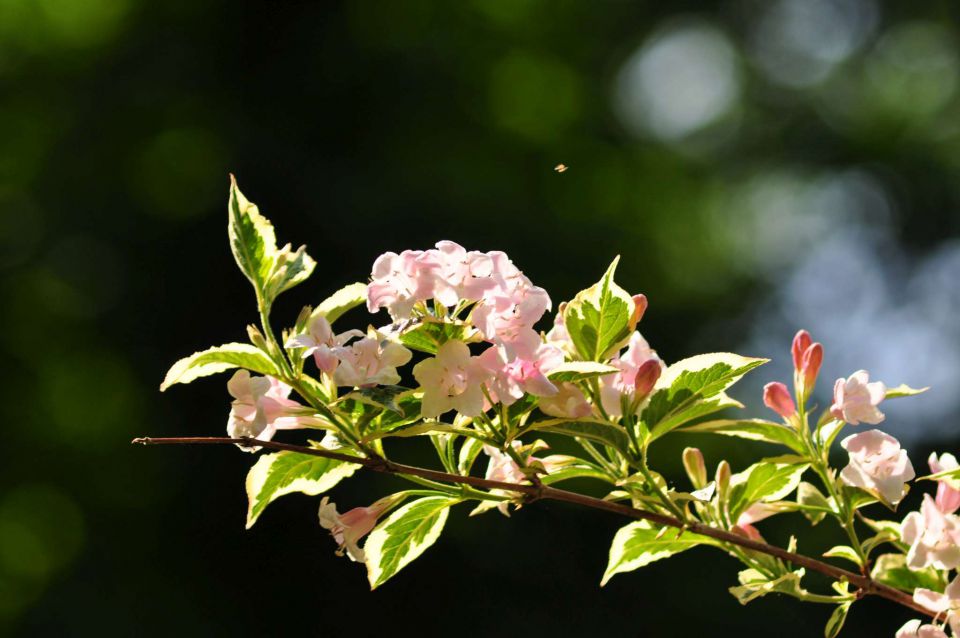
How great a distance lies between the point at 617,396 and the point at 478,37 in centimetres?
575

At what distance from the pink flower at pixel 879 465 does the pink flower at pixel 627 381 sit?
5.0 inches

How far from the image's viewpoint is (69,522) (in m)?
5.07

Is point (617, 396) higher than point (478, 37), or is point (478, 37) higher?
point (617, 396)

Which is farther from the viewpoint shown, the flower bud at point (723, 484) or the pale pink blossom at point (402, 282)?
the flower bud at point (723, 484)

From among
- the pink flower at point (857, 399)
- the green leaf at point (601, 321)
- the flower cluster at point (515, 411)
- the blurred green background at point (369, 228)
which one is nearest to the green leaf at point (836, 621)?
the flower cluster at point (515, 411)

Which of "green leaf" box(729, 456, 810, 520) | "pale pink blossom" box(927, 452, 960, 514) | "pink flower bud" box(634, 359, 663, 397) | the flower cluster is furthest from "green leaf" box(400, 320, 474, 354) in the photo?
"pale pink blossom" box(927, 452, 960, 514)

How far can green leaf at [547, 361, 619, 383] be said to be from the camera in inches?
21.3

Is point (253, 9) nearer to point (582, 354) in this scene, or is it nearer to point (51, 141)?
point (51, 141)

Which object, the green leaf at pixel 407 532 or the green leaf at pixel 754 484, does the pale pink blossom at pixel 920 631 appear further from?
the green leaf at pixel 407 532

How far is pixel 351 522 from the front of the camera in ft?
2.17

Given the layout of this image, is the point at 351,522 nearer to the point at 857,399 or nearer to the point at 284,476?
the point at 284,476

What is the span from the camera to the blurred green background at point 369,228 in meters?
4.78

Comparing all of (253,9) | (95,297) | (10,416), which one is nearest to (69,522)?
(10,416)

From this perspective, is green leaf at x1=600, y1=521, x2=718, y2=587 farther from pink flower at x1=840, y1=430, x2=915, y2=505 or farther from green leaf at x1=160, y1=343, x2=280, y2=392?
green leaf at x1=160, y1=343, x2=280, y2=392
